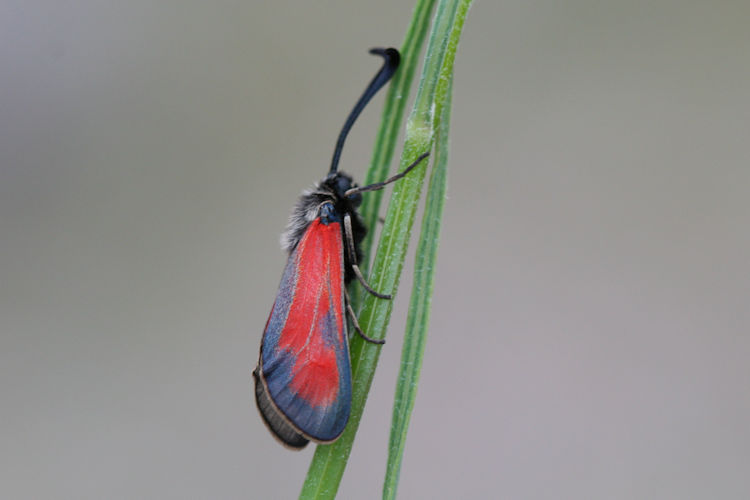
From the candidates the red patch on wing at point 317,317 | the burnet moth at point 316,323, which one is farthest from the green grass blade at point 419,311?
the red patch on wing at point 317,317

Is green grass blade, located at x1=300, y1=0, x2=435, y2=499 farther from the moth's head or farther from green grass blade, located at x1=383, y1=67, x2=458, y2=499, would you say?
the moth's head

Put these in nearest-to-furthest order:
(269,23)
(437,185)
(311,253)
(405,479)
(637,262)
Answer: (437,185), (311,253), (405,479), (637,262), (269,23)

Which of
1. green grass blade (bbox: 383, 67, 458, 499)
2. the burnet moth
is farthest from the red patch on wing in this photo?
green grass blade (bbox: 383, 67, 458, 499)

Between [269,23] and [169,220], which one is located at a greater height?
[269,23]

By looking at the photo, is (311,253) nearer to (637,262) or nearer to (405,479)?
(405,479)

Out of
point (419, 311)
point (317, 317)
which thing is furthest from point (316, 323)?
→ point (419, 311)

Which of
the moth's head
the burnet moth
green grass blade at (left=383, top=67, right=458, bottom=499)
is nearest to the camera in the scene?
green grass blade at (left=383, top=67, right=458, bottom=499)

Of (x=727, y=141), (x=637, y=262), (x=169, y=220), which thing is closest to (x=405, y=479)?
(x=637, y=262)

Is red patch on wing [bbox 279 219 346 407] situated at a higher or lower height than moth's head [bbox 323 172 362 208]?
lower
